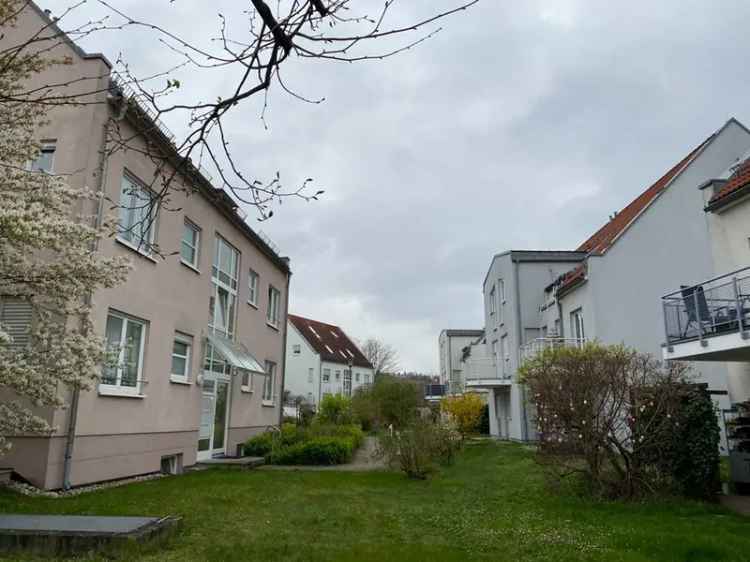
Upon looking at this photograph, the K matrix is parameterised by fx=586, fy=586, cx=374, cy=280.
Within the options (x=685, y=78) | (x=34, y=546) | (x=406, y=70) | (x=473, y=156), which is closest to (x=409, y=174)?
(x=473, y=156)

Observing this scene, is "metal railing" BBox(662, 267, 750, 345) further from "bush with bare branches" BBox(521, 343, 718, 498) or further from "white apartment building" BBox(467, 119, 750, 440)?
"white apartment building" BBox(467, 119, 750, 440)

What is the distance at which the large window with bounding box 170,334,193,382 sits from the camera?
1489 cm

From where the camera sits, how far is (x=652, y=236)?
1959cm

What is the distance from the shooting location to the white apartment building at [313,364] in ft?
164

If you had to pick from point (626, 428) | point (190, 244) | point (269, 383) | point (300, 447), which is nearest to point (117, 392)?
point (190, 244)

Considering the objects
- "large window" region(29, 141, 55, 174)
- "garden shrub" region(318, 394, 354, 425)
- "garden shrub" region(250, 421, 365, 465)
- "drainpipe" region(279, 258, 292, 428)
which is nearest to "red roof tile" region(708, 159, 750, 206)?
"garden shrub" region(250, 421, 365, 465)

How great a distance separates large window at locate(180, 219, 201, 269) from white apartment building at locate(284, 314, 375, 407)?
3202cm

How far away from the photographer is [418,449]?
13414mm

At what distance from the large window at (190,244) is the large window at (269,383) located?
8158 millimetres

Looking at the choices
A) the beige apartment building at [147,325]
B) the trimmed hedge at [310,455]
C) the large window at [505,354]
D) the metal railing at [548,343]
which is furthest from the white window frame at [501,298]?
the trimmed hedge at [310,455]

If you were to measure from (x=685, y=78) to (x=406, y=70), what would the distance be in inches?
259

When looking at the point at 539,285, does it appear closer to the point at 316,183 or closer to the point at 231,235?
the point at 231,235

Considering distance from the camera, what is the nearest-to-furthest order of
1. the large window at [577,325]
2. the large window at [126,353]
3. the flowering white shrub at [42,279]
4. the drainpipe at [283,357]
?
the flowering white shrub at [42,279] → the large window at [126,353] → the large window at [577,325] → the drainpipe at [283,357]

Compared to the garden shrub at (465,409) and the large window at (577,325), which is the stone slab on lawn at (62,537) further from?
the garden shrub at (465,409)
